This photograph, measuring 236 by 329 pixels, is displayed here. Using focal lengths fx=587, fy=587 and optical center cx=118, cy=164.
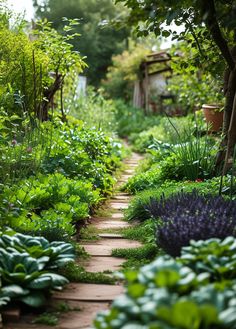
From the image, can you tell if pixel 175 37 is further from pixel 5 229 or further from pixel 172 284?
pixel 172 284

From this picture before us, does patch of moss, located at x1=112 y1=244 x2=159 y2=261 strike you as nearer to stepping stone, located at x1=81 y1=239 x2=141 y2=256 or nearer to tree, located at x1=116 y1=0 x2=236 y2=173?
stepping stone, located at x1=81 y1=239 x2=141 y2=256

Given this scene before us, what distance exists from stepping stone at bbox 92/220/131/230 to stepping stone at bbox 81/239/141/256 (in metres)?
0.58

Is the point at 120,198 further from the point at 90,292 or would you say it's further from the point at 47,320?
the point at 47,320

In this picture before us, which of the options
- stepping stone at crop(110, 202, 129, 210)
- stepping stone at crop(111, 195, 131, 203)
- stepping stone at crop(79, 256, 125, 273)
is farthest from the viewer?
stepping stone at crop(111, 195, 131, 203)

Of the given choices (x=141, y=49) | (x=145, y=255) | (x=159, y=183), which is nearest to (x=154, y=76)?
(x=141, y=49)

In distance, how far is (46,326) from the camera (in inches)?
134

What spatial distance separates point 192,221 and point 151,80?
20.7 metres

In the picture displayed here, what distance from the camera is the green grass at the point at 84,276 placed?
417 centimetres

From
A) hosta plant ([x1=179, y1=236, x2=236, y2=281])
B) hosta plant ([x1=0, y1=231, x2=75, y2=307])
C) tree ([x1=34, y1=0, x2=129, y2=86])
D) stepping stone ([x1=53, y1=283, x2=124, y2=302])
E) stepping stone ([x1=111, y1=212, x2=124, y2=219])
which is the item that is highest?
tree ([x1=34, y1=0, x2=129, y2=86])

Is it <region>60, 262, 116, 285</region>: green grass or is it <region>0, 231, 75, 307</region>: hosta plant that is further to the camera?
<region>60, 262, 116, 285</region>: green grass

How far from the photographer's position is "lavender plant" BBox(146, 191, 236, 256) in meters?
3.89

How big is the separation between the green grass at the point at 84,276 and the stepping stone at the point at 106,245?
63cm

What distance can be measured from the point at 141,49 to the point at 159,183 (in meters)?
16.5

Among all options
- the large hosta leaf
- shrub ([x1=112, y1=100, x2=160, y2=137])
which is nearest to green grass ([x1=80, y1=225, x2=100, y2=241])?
the large hosta leaf
